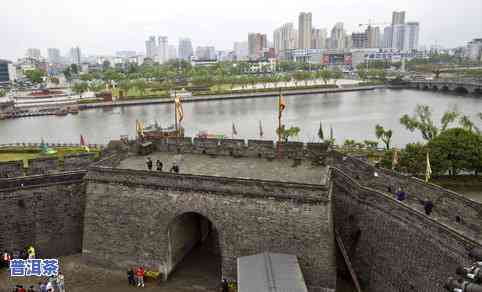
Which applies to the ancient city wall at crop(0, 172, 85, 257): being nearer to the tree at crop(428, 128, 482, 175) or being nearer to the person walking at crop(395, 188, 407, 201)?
Result: the person walking at crop(395, 188, 407, 201)

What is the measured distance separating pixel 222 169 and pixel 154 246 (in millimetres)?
Result: 3878

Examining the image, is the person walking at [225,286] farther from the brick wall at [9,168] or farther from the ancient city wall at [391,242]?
the brick wall at [9,168]

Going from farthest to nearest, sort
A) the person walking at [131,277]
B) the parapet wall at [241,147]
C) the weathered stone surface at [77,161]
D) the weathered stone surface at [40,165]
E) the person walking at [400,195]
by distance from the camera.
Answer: the weathered stone surface at [77,161] → the weathered stone surface at [40,165] → the parapet wall at [241,147] → the person walking at [131,277] → the person walking at [400,195]

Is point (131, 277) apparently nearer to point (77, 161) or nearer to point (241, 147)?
point (77, 161)

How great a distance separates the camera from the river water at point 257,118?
154 ft

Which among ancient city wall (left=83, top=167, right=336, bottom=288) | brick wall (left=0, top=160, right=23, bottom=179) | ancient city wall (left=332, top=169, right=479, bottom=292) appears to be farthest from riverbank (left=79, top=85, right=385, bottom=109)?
ancient city wall (left=332, top=169, right=479, bottom=292)

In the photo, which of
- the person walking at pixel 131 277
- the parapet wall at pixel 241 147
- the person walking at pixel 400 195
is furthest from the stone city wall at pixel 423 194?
the person walking at pixel 131 277

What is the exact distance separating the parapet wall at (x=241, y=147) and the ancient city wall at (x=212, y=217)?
3.82 metres

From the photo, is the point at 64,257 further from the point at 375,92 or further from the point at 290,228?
the point at 375,92

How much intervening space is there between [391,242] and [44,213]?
13.5 metres

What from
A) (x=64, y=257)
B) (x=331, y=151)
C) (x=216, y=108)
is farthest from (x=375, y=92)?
(x=64, y=257)

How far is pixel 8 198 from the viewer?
49.1ft

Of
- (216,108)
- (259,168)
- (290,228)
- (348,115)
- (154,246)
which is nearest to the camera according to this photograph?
(290,228)

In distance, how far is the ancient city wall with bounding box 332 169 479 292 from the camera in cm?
1016
